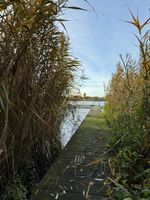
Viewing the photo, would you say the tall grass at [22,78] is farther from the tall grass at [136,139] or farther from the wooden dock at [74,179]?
the tall grass at [136,139]

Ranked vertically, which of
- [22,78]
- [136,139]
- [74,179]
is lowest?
[74,179]

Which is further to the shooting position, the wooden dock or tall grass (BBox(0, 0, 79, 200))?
the wooden dock

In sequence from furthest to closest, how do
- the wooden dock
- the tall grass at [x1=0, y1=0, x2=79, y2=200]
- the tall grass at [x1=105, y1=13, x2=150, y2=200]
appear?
1. the tall grass at [x1=105, y1=13, x2=150, y2=200]
2. the wooden dock
3. the tall grass at [x1=0, y1=0, x2=79, y2=200]

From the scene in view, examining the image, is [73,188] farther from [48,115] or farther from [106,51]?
[106,51]

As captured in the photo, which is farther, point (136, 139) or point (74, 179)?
point (136, 139)

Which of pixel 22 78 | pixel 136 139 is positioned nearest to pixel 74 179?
pixel 136 139

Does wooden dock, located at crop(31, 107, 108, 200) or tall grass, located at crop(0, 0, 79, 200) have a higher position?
tall grass, located at crop(0, 0, 79, 200)

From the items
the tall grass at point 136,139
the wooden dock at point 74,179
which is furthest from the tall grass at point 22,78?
the tall grass at point 136,139

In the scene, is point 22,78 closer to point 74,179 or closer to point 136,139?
point 74,179

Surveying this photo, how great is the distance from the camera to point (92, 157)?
270 centimetres

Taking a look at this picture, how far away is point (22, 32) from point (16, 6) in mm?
179

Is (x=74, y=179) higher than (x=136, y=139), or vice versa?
(x=136, y=139)

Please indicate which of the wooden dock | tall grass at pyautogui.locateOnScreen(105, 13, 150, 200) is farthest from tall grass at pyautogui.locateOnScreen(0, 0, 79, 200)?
tall grass at pyautogui.locateOnScreen(105, 13, 150, 200)

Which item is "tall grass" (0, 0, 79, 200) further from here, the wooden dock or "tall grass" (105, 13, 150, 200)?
"tall grass" (105, 13, 150, 200)
